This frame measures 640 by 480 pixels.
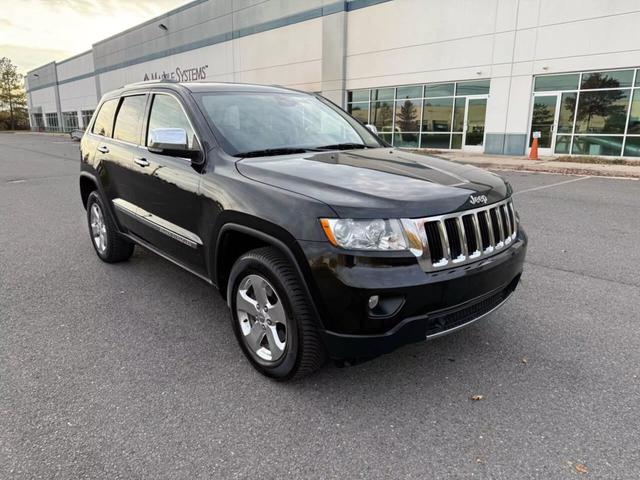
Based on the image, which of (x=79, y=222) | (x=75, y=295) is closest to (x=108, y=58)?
(x=79, y=222)

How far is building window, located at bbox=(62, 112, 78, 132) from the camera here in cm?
6012

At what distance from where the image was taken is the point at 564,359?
321 centimetres

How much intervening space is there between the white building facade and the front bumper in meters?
17.8

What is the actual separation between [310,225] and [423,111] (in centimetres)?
2125

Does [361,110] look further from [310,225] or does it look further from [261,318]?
[310,225]

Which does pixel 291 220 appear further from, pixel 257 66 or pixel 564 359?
pixel 257 66

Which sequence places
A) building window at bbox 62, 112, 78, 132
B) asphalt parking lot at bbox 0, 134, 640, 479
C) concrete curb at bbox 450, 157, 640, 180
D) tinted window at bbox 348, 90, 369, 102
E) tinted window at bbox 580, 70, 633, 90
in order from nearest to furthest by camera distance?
asphalt parking lot at bbox 0, 134, 640, 479 → concrete curb at bbox 450, 157, 640, 180 → tinted window at bbox 580, 70, 633, 90 → tinted window at bbox 348, 90, 369, 102 → building window at bbox 62, 112, 78, 132

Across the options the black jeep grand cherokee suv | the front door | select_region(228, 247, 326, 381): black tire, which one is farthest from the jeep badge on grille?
the front door

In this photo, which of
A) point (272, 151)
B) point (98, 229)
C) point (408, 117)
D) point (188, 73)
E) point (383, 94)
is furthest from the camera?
point (188, 73)

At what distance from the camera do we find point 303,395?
9.36 ft

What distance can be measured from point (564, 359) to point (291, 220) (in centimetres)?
210

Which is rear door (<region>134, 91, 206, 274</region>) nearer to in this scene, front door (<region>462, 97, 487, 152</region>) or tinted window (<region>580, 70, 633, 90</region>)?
tinted window (<region>580, 70, 633, 90</region>)

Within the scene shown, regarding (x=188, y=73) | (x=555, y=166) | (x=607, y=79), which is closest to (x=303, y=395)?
(x=555, y=166)

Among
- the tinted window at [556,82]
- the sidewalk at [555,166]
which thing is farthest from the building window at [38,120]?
the tinted window at [556,82]
